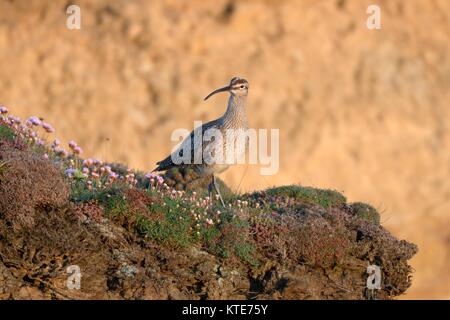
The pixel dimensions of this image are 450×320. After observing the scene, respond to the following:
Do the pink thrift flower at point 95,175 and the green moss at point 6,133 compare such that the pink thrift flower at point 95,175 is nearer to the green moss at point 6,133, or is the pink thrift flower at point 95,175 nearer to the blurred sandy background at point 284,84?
the green moss at point 6,133

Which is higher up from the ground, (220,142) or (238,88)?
(238,88)

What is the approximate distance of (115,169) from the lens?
1605 centimetres

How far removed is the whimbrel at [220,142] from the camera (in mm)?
14352

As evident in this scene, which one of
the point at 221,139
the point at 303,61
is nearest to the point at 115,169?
the point at 221,139

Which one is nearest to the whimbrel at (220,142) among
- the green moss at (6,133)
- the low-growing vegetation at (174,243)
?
Result: the low-growing vegetation at (174,243)

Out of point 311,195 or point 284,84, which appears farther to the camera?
point 284,84

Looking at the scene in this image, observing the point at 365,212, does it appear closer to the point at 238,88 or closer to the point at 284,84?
the point at 238,88

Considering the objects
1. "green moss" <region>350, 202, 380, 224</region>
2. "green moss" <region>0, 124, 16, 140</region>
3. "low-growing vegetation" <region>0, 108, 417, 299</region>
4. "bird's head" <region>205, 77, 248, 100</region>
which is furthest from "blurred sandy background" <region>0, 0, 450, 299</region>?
"low-growing vegetation" <region>0, 108, 417, 299</region>

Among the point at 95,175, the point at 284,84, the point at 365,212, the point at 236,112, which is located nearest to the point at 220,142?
the point at 236,112

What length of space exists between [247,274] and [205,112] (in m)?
14.3

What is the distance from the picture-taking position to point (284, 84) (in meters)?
27.3

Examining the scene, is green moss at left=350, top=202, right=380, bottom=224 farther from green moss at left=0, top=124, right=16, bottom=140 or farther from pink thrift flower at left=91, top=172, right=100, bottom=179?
green moss at left=0, top=124, right=16, bottom=140

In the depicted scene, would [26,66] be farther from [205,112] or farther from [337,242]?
[337,242]

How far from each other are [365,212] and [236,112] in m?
2.55
